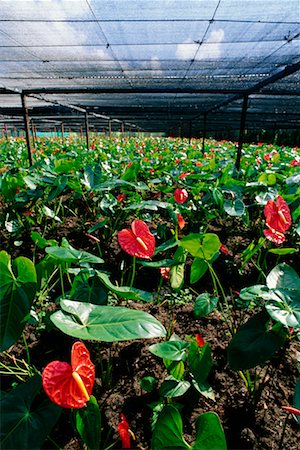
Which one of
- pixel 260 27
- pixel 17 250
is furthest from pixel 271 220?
pixel 260 27

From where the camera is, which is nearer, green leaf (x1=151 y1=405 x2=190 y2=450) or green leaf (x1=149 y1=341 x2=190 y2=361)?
green leaf (x1=151 y1=405 x2=190 y2=450)

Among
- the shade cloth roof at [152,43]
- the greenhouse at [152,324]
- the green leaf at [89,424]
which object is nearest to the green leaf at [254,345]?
the greenhouse at [152,324]

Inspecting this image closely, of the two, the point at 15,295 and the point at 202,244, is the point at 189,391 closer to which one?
the point at 202,244

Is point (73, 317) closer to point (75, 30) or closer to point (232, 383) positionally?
point (232, 383)

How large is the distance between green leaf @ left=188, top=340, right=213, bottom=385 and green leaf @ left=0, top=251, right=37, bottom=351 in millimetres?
447

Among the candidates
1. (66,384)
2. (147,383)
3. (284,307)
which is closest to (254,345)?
(284,307)

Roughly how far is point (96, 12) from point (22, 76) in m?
4.02

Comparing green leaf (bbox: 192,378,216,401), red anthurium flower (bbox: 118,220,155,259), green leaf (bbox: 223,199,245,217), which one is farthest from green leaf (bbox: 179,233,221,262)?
green leaf (bbox: 223,199,245,217)

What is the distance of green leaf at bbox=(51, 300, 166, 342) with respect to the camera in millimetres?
667

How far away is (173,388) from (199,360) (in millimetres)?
106

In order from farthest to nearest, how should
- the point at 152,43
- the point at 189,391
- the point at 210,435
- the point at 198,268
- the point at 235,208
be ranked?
1. the point at 152,43
2. the point at 235,208
3. the point at 198,268
4. the point at 189,391
5. the point at 210,435

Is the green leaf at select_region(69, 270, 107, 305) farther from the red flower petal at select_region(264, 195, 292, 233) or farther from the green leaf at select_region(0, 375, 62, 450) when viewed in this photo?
the red flower petal at select_region(264, 195, 292, 233)

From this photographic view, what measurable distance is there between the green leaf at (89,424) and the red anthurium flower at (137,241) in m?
0.42

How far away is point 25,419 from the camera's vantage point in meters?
0.65
